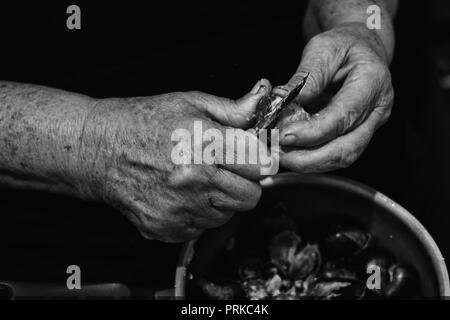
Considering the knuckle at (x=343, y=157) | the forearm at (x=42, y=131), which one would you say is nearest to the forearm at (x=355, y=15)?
the knuckle at (x=343, y=157)

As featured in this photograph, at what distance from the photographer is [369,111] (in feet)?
2.49

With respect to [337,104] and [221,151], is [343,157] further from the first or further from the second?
[221,151]

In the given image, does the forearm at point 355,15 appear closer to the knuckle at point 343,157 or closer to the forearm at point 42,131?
the knuckle at point 343,157

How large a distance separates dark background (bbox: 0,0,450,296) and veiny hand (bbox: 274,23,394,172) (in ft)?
0.86

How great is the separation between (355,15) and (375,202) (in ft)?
1.33

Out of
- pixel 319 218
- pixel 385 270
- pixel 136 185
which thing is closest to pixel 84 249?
pixel 136 185

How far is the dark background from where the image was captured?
90 cm

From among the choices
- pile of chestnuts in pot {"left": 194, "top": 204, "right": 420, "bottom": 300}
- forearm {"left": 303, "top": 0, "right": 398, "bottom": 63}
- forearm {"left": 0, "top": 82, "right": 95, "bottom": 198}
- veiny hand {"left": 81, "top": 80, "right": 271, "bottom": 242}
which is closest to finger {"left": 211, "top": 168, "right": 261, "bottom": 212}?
veiny hand {"left": 81, "top": 80, "right": 271, "bottom": 242}

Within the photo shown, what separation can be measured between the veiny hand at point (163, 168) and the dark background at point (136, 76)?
0.21 m

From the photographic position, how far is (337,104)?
0.69 meters

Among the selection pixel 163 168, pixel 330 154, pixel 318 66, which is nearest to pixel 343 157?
pixel 330 154

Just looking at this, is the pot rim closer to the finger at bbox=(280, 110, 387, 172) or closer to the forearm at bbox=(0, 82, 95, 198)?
the finger at bbox=(280, 110, 387, 172)

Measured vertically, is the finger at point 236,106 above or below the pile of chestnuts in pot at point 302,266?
above

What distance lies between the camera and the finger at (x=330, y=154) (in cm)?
68
